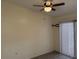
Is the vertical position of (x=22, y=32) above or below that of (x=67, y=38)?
above

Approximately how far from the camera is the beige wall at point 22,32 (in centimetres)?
386

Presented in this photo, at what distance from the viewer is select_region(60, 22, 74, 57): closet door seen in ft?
16.7

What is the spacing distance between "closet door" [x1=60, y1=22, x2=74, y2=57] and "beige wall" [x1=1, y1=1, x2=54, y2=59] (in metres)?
1.01

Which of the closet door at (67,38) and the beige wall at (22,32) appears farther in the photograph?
the closet door at (67,38)

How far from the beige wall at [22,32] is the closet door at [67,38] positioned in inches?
39.8

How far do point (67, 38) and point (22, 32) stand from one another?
290cm

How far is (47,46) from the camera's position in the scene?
19.3ft

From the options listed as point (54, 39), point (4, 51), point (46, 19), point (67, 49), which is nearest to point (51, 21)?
point (46, 19)

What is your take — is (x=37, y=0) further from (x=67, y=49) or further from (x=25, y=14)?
(x=67, y=49)

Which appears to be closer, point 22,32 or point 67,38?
point 22,32

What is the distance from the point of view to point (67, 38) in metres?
5.43

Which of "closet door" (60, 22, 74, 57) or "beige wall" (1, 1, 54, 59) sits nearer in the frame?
"beige wall" (1, 1, 54, 59)

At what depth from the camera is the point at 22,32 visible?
174 inches

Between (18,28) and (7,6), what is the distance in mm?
1151
